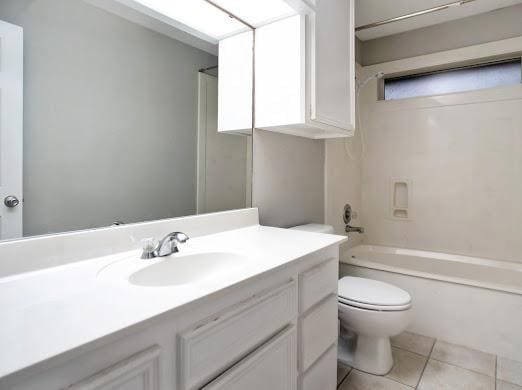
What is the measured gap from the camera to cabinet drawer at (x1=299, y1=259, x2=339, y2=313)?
1.12 metres

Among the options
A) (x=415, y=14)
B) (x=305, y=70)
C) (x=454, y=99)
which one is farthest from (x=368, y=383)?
(x=415, y=14)

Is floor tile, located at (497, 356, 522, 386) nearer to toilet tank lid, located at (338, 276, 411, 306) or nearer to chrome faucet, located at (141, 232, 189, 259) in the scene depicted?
toilet tank lid, located at (338, 276, 411, 306)

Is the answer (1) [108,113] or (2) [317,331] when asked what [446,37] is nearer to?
(2) [317,331]

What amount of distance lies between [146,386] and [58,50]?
1.00 metres

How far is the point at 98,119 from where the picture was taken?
→ 107 cm

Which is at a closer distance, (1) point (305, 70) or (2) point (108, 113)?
(2) point (108, 113)

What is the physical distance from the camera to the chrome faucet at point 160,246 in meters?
1.04

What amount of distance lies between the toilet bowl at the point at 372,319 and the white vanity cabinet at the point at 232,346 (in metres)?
0.35

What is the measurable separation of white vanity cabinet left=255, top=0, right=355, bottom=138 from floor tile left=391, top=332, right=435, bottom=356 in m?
1.45

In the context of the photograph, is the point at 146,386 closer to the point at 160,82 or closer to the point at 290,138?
the point at 160,82

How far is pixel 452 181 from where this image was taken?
102 inches

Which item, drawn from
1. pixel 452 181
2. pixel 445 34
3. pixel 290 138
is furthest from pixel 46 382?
pixel 445 34

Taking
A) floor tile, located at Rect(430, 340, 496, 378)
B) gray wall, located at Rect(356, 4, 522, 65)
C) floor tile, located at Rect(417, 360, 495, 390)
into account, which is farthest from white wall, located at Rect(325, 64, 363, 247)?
floor tile, located at Rect(417, 360, 495, 390)

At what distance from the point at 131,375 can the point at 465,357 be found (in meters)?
2.04
